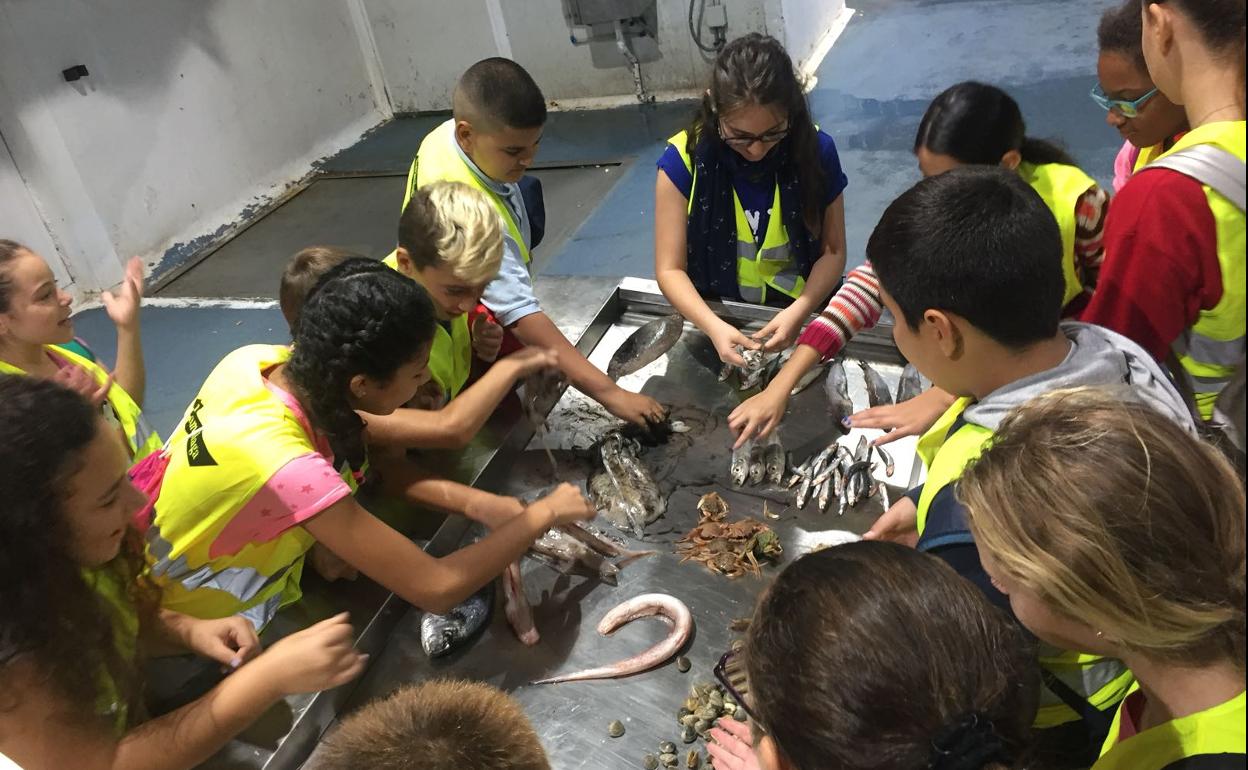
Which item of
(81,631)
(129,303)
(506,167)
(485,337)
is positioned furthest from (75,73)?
(81,631)

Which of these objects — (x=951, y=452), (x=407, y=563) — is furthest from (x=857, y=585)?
(x=407, y=563)

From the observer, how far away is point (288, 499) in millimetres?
1730

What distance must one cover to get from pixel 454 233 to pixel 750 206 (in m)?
1.04

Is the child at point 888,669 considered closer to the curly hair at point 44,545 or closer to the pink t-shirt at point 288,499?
the pink t-shirt at point 288,499

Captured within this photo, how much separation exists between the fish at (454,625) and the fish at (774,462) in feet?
2.69

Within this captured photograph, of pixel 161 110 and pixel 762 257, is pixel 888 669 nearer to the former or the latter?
pixel 762 257

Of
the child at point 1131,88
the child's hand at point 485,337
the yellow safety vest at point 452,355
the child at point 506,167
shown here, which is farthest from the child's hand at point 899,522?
the child's hand at point 485,337

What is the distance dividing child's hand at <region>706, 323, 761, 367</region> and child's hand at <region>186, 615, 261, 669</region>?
4.84 ft

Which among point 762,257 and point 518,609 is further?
point 762,257

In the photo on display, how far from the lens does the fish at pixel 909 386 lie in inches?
90.7

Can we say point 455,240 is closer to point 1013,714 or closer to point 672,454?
point 672,454

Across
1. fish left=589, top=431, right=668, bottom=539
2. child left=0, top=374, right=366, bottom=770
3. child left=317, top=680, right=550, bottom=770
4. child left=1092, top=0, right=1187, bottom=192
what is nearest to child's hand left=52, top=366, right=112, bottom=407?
child left=0, top=374, right=366, bottom=770

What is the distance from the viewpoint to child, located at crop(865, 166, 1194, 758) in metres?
1.39

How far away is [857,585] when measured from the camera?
0.99 metres
